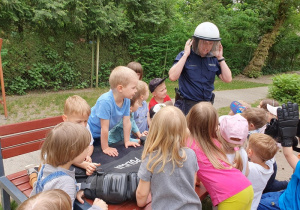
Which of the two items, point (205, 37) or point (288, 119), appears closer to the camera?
point (288, 119)

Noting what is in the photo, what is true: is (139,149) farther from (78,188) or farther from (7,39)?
(7,39)

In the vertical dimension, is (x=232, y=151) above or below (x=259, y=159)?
above

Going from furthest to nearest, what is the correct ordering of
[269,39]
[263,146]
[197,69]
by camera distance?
[269,39]
[197,69]
[263,146]

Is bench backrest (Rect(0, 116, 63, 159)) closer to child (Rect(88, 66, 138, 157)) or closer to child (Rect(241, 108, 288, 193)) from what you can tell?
child (Rect(88, 66, 138, 157))

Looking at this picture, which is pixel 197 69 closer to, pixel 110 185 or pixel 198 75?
pixel 198 75

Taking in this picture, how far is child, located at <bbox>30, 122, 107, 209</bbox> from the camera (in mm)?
1700

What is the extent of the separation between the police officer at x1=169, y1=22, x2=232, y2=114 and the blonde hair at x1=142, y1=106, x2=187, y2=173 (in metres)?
1.46

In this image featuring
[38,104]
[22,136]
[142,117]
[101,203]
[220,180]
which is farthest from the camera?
[38,104]

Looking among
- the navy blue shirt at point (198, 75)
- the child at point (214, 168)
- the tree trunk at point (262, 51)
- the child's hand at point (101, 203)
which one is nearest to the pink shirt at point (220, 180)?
the child at point (214, 168)

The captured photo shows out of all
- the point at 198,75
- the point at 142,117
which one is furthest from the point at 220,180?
the point at 142,117

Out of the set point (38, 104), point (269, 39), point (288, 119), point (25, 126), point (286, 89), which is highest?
point (269, 39)

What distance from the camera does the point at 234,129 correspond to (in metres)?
2.13

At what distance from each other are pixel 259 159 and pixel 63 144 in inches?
70.8

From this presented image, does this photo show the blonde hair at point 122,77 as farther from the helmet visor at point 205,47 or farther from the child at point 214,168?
the helmet visor at point 205,47
